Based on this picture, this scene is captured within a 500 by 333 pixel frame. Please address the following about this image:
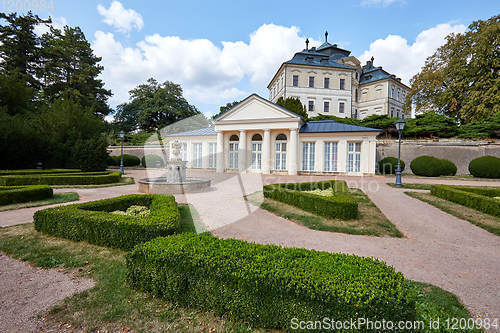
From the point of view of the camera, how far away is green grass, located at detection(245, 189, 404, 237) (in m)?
5.70

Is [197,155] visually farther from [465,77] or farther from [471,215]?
[465,77]

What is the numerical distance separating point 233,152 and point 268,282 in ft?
70.4

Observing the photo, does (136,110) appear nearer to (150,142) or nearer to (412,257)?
(150,142)

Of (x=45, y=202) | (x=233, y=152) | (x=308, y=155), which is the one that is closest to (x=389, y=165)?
(x=308, y=155)

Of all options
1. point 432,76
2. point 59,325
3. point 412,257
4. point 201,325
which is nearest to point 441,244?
point 412,257

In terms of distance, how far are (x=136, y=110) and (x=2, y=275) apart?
158 ft

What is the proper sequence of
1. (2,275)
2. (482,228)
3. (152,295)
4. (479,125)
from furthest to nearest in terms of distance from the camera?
1. (479,125)
2. (482,228)
3. (2,275)
4. (152,295)

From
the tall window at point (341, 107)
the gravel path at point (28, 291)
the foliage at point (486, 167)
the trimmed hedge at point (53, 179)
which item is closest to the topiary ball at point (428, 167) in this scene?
the foliage at point (486, 167)

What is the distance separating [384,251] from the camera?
4488 millimetres

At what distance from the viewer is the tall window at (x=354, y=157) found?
1978 cm

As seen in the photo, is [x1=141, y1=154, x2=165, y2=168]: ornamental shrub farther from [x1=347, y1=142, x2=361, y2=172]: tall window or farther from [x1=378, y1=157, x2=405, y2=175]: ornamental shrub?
[x1=378, y1=157, x2=405, y2=175]: ornamental shrub

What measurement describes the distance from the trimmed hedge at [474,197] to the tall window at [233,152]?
654 inches

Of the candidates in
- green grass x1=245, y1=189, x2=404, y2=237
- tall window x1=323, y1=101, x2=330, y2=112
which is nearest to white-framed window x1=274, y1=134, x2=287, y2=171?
green grass x1=245, y1=189, x2=404, y2=237

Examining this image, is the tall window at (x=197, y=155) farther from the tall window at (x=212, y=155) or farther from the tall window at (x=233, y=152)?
the tall window at (x=233, y=152)
